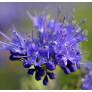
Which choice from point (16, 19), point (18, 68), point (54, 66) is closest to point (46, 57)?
point (54, 66)

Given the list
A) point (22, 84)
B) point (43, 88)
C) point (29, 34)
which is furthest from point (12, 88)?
point (29, 34)

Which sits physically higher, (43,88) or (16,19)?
(16,19)

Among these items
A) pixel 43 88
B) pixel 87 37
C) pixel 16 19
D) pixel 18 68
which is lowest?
pixel 43 88

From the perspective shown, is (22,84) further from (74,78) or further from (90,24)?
(90,24)
